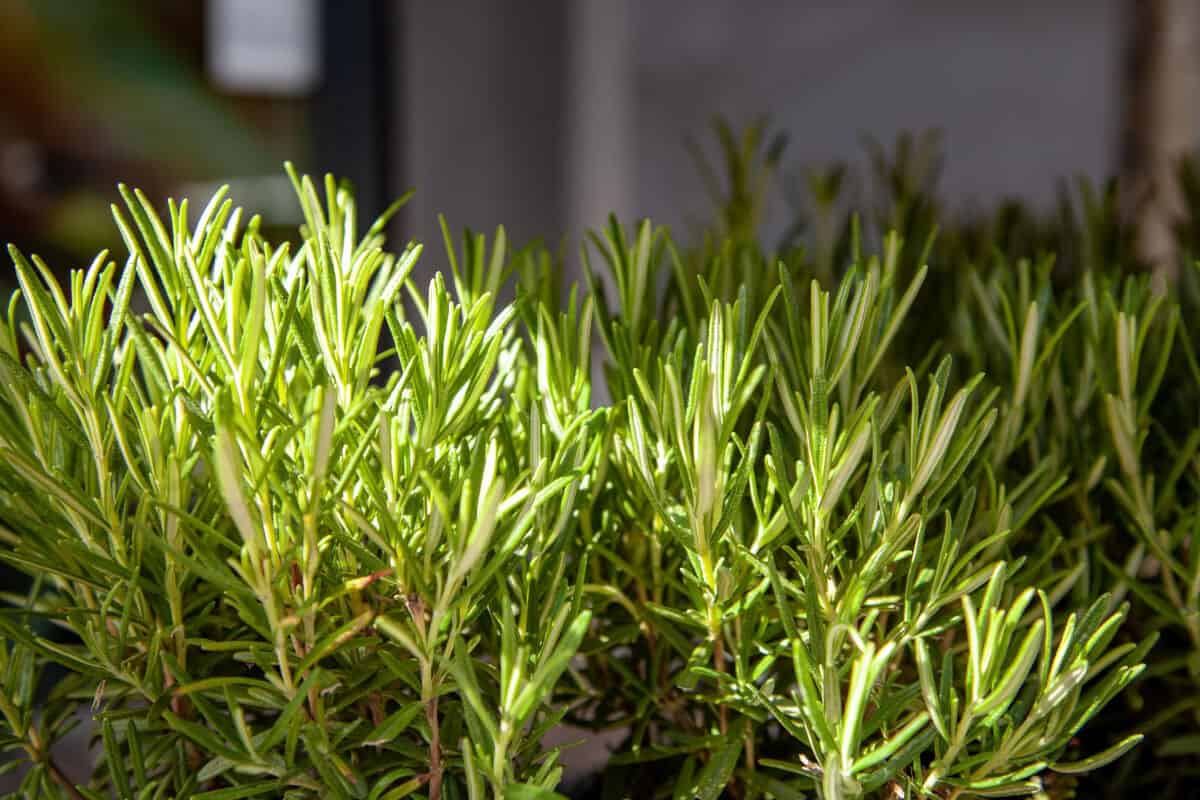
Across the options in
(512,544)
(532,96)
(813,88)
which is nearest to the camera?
(512,544)

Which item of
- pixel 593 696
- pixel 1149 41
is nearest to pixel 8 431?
pixel 593 696

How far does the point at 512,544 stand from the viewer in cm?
25

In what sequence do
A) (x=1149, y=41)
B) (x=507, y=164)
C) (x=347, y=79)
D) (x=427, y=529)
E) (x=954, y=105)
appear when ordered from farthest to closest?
(x=954, y=105), (x=507, y=164), (x=347, y=79), (x=1149, y=41), (x=427, y=529)

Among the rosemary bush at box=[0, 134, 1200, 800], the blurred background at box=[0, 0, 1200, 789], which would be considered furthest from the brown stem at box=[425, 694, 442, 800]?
the blurred background at box=[0, 0, 1200, 789]

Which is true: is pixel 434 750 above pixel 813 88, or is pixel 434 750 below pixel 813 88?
below

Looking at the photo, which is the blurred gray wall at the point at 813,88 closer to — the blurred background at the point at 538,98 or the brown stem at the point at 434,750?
the blurred background at the point at 538,98

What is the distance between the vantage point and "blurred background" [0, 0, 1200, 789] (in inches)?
59.0

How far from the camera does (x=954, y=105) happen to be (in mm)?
2480

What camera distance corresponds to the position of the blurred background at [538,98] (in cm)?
150

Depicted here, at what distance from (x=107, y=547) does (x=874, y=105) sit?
8.08ft

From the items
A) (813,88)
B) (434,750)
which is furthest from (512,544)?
(813,88)

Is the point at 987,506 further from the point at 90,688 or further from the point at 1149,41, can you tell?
the point at 1149,41

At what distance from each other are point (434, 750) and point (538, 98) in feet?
7.46

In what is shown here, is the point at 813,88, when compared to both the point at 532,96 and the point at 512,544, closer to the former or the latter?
the point at 532,96
